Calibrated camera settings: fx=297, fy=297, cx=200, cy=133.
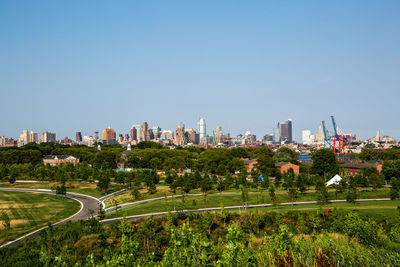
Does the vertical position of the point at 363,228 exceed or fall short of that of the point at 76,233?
it exceeds it

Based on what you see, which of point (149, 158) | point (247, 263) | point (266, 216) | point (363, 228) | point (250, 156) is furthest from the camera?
point (250, 156)

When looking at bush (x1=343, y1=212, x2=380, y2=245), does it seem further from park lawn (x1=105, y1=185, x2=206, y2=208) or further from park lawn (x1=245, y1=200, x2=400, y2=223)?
park lawn (x1=105, y1=185, x2=206, y2=208)

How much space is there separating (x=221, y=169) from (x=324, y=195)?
39969mm

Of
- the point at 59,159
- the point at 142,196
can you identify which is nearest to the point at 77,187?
the point at 142,196

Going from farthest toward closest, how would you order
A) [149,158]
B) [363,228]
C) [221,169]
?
[149,158], [221,169], [363,228]

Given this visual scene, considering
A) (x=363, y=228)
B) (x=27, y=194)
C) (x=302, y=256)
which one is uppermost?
(x=302, y=256)

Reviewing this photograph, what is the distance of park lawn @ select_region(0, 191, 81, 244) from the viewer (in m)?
31.8

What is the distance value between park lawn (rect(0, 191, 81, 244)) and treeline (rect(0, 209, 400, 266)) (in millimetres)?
8690

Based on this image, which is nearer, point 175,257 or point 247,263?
point 247,263

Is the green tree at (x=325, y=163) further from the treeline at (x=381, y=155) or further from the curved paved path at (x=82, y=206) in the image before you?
the treeline at (x=381, y=155)

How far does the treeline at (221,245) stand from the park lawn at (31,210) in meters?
8.69

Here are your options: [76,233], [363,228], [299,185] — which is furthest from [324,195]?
[76,233]

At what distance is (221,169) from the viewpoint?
74375 millimetres

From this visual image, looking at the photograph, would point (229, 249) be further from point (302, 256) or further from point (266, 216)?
point (266, 216)
